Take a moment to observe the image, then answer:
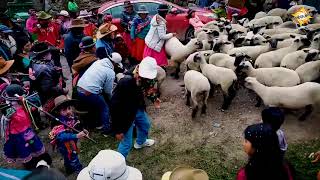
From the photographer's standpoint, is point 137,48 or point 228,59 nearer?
point 228,59

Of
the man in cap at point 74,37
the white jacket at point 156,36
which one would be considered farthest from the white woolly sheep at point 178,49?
the man in cap at point 74,37

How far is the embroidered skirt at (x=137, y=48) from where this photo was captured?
9.36 meters

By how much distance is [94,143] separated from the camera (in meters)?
6.55

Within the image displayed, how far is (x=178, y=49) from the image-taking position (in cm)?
883

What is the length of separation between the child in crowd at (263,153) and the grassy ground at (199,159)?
2.33 metres

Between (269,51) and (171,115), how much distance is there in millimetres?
2884

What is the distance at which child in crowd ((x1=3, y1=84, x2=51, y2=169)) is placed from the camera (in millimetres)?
4879

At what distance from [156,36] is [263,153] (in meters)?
5.83

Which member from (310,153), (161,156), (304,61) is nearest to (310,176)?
(310,153)

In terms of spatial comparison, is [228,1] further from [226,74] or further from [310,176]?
[310,176]

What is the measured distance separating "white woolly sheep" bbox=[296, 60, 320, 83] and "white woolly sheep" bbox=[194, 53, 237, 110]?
52.4 inches

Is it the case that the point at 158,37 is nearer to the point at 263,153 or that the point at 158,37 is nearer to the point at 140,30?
the point at 140,30

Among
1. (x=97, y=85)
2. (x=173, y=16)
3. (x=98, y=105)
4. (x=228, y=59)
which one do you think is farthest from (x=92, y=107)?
(x=173, y=16)

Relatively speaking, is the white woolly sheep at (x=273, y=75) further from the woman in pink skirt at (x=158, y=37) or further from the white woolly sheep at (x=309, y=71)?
the woman in pink skirt at (x=158, y=37)
